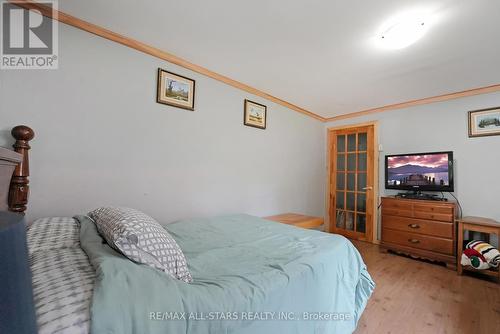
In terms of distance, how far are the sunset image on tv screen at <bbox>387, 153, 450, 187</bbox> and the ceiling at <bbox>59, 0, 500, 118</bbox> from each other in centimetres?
94

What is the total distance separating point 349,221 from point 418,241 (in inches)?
46.5

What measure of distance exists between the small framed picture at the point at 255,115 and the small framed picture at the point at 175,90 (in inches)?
31.6

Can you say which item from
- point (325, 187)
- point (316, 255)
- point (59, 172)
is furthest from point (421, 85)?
point (59, 172)

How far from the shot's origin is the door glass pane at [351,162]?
3908 mm

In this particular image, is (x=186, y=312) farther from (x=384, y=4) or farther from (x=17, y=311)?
(x=384, y=4)

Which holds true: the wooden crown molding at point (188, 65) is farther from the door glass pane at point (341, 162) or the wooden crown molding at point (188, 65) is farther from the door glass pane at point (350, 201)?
the door glass pane at point (350, 201)

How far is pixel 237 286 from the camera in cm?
91

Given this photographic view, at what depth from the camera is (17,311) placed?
0.27 m

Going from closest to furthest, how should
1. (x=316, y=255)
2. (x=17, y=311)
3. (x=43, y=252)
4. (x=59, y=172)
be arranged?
1. (x=17, y=311)
2. (x=43, y=252)
3. (x=316, y=255)
4. (x=59, y=172)

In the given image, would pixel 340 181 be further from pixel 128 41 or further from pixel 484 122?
pixel 128 41

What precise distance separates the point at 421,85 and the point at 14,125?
411cm

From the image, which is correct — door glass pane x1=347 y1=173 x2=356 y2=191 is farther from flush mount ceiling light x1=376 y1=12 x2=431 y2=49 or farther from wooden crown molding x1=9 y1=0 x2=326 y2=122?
flush mount ceiling light x1=376 y1=12 x2=431 y2=49

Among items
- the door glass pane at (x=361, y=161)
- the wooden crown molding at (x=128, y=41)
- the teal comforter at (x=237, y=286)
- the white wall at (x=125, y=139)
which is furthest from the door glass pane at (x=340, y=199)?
the teal comforter at (x=237, y=286)

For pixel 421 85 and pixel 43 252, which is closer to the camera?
pixel 43 252
